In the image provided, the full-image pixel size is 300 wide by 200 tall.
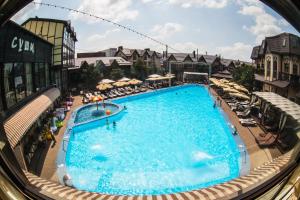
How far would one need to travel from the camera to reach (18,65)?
1163 centimetres

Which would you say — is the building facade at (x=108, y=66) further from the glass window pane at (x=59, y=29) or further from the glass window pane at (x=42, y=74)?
the glass window pane at (x=42, y=74)

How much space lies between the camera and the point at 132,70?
4175 centimetres

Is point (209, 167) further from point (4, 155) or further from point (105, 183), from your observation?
point (4, 155)

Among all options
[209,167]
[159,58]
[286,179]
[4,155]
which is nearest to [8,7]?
[4,155]

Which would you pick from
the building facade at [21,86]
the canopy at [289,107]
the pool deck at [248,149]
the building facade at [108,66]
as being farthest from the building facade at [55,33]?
the canopy at [289,107]

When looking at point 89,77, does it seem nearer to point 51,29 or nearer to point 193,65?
point 51,29

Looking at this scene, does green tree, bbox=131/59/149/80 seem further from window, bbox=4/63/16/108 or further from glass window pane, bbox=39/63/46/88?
window, bbox=4/63/16/108

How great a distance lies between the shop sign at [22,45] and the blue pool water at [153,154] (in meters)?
5.09

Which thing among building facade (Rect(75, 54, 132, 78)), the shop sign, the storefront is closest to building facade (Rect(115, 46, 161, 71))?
building facade (Rect(75, 54, 132, 78))

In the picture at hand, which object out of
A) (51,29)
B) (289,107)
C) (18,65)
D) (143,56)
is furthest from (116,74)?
(289,107)

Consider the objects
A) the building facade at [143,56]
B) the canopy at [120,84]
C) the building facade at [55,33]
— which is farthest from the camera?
the building facade at [143,56]

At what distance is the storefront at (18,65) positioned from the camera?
29.9 feet

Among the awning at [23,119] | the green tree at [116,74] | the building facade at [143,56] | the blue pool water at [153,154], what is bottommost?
the blue pool water at [153,154]

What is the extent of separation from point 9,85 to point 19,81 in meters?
1.92
